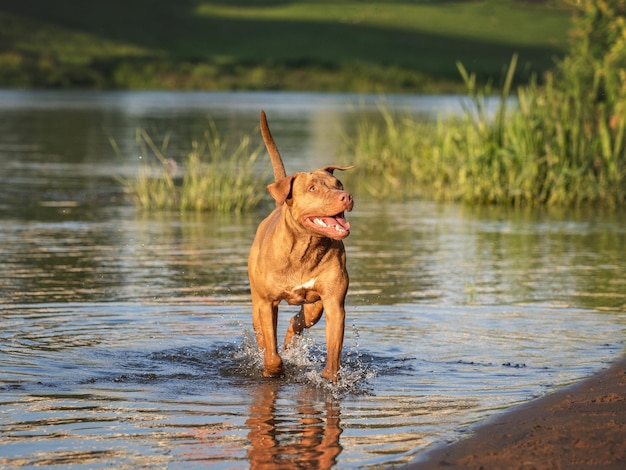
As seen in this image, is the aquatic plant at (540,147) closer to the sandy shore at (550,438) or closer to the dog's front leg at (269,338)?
the dog's front leg at (269,338)

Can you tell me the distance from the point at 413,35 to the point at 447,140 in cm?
10422

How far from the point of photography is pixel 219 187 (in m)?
19.6

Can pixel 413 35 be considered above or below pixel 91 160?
above

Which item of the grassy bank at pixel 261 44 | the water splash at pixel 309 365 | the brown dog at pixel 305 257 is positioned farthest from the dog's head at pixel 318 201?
the grassy bank at pixel 261 44

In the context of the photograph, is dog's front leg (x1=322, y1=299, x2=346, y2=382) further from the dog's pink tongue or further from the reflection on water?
the dog's pink tongue

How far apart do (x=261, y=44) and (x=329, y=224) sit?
356 feet

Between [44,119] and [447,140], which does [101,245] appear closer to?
[447,140]

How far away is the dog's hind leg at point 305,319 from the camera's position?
9.34 m

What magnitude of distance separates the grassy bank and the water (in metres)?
67.5

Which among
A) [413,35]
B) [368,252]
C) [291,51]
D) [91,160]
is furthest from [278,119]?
[413,35]

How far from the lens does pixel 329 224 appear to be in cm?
821

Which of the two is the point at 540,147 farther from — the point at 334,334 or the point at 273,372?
the point at 334,334

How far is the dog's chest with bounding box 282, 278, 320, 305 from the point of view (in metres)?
8.54

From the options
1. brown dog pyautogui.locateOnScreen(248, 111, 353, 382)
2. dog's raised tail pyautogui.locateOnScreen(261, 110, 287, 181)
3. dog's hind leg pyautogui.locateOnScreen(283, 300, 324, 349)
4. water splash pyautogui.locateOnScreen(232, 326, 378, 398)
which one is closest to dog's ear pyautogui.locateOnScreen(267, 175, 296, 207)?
brown dog pyautogui.locateOnScreen(248, 111, 353, 382)
